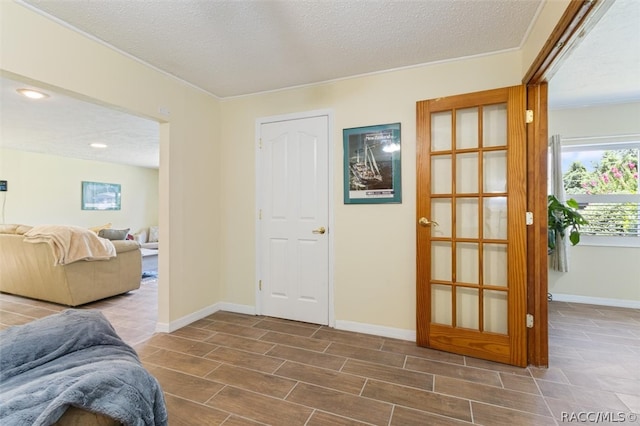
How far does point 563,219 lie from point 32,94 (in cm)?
602

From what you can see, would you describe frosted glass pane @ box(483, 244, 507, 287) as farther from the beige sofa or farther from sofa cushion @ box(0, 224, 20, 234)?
sofa cushion @ box(0, 224, 20, 234)

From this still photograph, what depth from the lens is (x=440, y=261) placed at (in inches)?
95.0

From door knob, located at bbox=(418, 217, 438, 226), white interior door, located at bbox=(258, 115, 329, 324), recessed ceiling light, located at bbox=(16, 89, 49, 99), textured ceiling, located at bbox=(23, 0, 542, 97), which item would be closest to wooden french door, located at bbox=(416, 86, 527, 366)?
door knob, located at bbox=(418, 217, 438, 226)

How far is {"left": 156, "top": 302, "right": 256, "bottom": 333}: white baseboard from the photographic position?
2705mm

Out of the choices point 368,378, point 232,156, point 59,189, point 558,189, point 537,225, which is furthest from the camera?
point 59,189

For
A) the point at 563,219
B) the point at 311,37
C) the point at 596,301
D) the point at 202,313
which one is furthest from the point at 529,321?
the point at 202,313

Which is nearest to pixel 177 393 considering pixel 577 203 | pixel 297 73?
pixel 297 73

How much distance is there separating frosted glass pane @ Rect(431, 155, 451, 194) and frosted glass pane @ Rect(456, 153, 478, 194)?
2.8 inches

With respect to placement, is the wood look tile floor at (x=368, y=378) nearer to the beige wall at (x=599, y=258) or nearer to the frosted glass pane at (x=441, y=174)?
the beige wall at (x=599, y=258)

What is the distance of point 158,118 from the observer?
2580 mm

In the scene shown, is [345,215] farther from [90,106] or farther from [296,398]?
[90,106]

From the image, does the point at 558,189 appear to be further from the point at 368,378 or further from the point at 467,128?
the point at 368,378

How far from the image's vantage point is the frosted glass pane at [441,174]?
2.41 metres

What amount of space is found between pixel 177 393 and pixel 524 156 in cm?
289
